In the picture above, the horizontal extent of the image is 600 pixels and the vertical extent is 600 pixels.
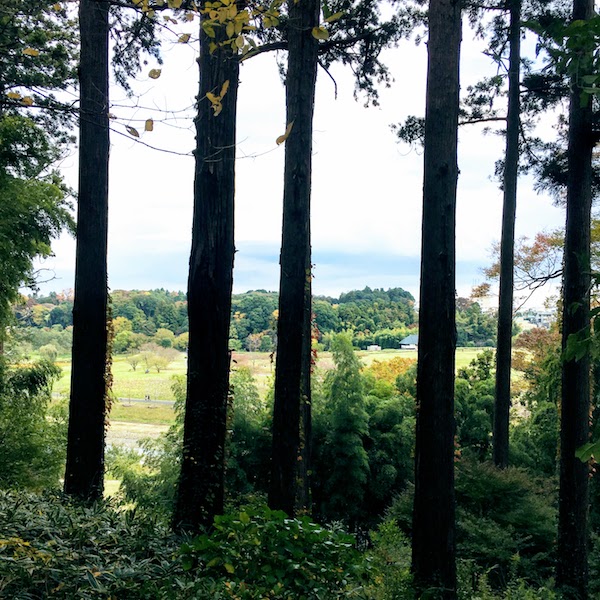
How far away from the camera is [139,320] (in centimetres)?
1988

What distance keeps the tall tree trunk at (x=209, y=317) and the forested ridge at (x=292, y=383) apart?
0.02m

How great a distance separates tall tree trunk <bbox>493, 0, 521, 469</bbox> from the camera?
412 inches

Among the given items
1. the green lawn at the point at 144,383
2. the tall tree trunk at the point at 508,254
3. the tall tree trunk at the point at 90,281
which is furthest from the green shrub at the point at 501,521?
the green lawn at the point at 144,383

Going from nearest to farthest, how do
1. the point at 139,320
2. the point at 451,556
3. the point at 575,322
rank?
the point at 451,556
the point at 575,322
the point at 139,320

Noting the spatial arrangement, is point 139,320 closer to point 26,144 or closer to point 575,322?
point 26,144

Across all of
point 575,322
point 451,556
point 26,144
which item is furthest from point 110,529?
point 26,144

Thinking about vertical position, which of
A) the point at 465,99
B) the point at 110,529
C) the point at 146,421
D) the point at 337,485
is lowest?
the point at 146,421

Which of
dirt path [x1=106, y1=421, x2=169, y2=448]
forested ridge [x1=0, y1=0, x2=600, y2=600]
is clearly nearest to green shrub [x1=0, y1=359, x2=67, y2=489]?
forested ridge [x1=0, y1=0, x2=600, y2=600]

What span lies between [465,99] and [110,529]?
1119 cm

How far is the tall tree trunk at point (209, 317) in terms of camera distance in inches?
177

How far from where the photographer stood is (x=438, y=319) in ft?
14.4

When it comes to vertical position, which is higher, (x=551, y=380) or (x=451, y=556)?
(x=551, y=380)

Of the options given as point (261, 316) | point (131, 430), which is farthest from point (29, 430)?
point (131, 430)

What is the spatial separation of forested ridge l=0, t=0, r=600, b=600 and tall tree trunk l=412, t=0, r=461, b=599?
0.06 feet
